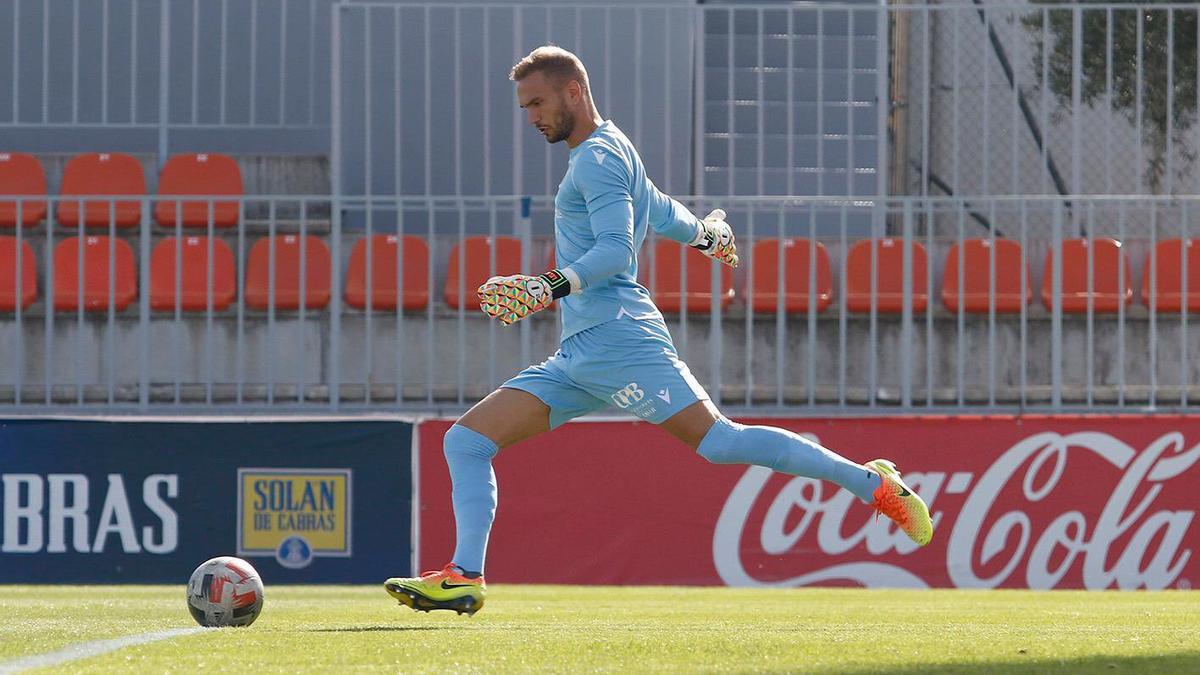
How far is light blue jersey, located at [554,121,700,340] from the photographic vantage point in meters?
5.51

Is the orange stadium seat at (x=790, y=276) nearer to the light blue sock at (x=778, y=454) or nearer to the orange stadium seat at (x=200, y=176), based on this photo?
the orange stadium seat at (x=200, y=176)

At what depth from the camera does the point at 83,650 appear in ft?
15.6

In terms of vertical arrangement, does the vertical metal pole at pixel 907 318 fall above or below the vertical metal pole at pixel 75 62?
below

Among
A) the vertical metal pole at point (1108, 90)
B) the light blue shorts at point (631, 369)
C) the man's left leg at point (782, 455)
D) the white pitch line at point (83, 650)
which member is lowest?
the white pitch line at point (83, 650)

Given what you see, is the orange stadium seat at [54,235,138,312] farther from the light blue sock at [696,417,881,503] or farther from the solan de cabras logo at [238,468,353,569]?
the light blue sock at [696,417,881,503]

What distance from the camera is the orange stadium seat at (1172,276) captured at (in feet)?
37.3

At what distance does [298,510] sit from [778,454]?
16.1ft

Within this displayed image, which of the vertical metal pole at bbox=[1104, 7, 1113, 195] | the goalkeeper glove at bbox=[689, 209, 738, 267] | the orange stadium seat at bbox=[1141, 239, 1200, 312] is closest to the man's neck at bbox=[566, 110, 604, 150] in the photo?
the goalkeeper glove at bbox=[689, 209, 738, 267]

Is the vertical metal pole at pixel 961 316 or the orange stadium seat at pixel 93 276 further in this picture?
the orange stadium seat at pixel 93 276

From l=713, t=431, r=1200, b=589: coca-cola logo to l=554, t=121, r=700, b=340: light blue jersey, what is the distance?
4.40 metres

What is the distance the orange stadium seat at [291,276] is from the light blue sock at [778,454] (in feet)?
18.4

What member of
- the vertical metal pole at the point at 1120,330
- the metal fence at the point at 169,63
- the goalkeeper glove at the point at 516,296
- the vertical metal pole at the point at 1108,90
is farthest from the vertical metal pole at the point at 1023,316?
the metal fence at the point at 169,63

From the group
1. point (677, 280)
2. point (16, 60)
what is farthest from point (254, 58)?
point (677, 280)

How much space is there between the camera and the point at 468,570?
5668 millimetres
